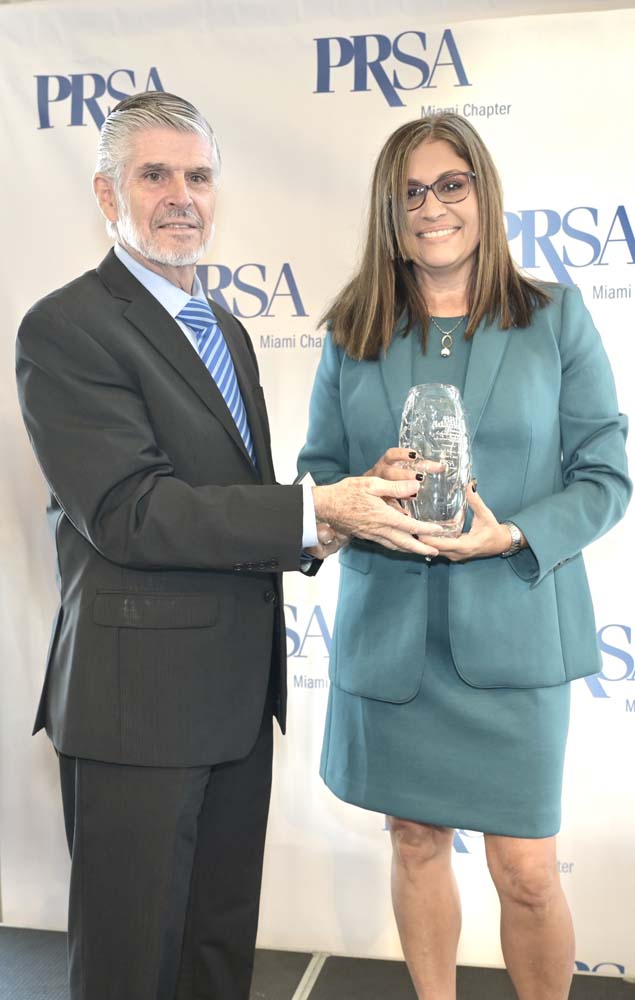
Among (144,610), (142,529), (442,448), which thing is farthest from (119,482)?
(442,448)

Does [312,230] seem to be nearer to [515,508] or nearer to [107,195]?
[107,195]

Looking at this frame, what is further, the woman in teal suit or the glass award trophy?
the woman in teal suit

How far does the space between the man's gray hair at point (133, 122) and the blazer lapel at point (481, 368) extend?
29.2 inches

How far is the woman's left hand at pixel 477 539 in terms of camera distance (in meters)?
2.17

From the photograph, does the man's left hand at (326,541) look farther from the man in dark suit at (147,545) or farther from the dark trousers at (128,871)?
the dark trousers at (128,871)

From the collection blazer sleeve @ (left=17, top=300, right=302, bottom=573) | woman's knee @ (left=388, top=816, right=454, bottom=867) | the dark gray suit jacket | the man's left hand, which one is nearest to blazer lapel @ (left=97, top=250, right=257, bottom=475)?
the dark gray suit jacket

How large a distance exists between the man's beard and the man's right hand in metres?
0.56

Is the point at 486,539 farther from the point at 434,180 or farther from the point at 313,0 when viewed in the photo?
the point at 313,0

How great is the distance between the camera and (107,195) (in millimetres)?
2303

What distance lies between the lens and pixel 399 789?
7.91ft

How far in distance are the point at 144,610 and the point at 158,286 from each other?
67 centimetres

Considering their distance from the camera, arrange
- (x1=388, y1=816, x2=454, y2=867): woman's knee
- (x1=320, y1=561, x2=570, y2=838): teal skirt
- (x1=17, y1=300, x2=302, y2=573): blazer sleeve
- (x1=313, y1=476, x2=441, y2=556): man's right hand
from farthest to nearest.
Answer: (x1=388, y1=816, x2=454, y2=867): woman's knee
(x1=320, y1=561, x2=570, y2=838): teal skirt
(x1=313, y1=476, x2=441, y2=556): man's right hand
(x1=17, y1=300, x2=302, y2=573): blazer sleeve

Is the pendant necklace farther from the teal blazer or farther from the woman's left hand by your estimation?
the woman's left hand

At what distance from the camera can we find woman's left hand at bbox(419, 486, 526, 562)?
2166mm
